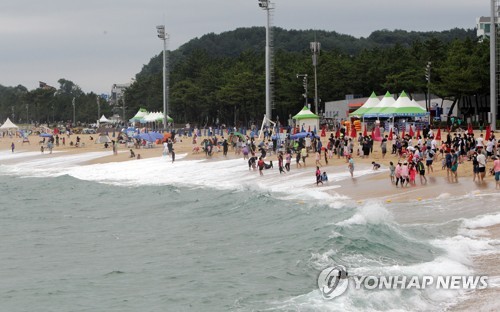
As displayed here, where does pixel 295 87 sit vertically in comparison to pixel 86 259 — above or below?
above

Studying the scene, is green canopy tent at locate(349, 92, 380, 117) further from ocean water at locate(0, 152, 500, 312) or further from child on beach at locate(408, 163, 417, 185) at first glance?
child on beach at locate(408, 163, 417, 185)

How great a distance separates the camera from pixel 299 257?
18.9 m

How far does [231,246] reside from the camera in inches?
827

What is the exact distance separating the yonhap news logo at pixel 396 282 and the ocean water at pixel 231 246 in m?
0.28

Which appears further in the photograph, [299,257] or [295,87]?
[295,87]

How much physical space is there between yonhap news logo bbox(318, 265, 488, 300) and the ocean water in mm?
283

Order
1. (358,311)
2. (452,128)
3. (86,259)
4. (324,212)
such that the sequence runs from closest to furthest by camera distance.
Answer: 1. (358,311)
2. (86,259)
3. (324,212)
4. (452,128)

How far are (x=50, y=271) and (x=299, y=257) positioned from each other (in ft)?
19.5

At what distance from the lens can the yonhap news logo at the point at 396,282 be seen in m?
15.1

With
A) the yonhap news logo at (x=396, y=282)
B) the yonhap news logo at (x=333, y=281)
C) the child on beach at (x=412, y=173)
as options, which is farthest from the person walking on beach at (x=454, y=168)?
the yonhap news logo at (x=396, y=282)

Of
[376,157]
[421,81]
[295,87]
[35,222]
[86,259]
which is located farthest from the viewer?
[295,87]

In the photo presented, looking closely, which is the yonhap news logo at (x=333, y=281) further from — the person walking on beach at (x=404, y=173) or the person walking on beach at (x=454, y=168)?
the person walking on beach at (x=454, y=168)

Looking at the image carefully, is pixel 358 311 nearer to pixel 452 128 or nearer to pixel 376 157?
pixel 376 157

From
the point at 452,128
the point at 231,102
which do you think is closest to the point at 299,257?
the point at 452,128
